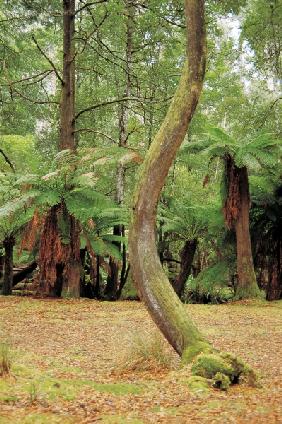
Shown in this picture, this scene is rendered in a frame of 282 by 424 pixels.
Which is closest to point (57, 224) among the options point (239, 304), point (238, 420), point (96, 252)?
point (96, 252)

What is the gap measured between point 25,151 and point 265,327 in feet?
23.7

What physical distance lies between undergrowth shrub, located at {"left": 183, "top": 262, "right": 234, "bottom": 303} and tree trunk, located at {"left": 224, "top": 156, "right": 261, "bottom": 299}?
1.05 meters

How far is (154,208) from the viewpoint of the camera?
4855 millimetres

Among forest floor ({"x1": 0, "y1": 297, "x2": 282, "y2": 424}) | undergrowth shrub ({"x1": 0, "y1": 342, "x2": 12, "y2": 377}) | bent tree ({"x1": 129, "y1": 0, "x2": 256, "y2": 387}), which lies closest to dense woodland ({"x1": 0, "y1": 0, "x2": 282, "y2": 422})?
bent tree ({"x1": 129, "y1": 0, "x2": 256, "y2": 387})

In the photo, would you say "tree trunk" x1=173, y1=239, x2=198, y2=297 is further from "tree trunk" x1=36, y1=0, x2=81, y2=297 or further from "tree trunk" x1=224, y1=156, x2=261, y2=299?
"tree trunk" x1=36, y1=0, x2=81, y2=297

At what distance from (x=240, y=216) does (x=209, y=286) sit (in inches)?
79.5

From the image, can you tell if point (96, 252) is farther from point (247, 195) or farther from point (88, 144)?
point (88, 144)

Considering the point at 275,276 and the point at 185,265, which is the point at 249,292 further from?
the point at 185,265

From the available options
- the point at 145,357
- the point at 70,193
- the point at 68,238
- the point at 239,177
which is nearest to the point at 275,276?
the point at 239,177

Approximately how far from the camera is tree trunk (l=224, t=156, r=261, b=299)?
11.2 metres

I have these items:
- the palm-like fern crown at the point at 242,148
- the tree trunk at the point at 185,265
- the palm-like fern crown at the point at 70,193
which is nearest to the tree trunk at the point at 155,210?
the palm-like fern crown at the point at 70,193

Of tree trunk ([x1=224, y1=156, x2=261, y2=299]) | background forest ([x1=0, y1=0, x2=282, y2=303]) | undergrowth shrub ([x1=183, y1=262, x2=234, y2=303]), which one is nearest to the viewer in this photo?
background forest ([x1=0, y1=0, x2=282, y2=303])

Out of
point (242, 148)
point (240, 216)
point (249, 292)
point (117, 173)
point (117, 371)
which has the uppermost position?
point (242, 148)

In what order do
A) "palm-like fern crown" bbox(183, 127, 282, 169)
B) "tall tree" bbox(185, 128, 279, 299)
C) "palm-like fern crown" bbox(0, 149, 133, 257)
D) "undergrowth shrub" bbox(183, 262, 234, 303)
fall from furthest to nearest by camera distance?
"undergrowth shrub" bbox(183, 262, 234, 303), "tall tree" bbox(185, 128, 279, 299), "palm-like fern crown" bbox(183, 127, 282, 169), "palm-like fern crown" bbox(0, 149, 133, 257)
